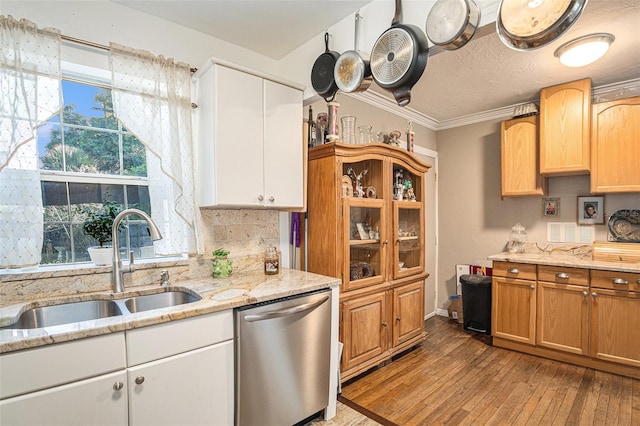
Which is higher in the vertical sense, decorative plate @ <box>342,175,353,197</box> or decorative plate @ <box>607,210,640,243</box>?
decorative plate @ <box>342,175,353,197</box>

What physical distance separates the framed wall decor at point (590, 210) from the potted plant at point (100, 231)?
4112 mm

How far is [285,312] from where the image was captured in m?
1.73

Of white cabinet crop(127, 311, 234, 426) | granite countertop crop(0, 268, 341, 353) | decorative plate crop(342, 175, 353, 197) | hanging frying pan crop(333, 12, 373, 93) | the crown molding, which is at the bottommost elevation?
white cabinet crop(127, 311, 234, 426)

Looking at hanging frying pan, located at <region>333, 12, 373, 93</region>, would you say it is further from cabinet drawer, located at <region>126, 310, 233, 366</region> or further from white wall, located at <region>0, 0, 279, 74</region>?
cabinet drawer, located at <region>126, 310, 233, 366</region>

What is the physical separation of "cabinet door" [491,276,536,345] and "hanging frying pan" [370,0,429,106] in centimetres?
239

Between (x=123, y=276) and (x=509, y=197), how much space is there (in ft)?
12.6

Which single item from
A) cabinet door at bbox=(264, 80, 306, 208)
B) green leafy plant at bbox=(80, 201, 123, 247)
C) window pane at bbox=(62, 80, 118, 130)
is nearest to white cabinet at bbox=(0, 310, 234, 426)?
green leafy plant at bbox=(80, 201, 123, 247)

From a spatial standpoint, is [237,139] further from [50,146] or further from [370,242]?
[370,242]

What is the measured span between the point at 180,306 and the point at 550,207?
371cm

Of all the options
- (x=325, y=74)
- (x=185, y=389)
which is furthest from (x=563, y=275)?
(x=185, y=389)

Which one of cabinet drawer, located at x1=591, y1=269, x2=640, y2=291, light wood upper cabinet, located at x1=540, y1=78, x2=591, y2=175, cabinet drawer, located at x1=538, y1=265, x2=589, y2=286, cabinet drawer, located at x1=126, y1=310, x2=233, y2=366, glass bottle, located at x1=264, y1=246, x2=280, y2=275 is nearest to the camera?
cabinet drawer, located at x1=126, y1=310, x2=233, y2=366

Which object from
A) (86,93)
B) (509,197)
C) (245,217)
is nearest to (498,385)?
(509,197)

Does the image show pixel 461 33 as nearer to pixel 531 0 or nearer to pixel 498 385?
pixel 531 0

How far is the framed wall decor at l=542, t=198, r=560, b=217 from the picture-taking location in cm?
334
